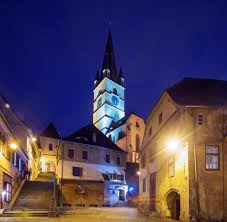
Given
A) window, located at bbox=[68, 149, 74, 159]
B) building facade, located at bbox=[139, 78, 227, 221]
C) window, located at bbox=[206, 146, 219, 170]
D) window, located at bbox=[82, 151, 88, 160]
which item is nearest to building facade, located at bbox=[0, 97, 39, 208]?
building facade, located at bbox=[139, 78, 227, 221]

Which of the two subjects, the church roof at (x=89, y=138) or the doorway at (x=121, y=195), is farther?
the church roof at (x=89, y=138)

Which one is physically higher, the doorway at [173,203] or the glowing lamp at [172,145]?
the glowing lamp at [172,145]

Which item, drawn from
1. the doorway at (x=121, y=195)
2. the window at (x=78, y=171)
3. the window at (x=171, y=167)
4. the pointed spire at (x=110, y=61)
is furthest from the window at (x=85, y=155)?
the pointed spire at (x=110, y=61)

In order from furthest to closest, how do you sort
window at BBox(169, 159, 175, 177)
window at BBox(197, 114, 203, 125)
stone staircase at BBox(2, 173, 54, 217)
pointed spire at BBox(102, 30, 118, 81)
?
pointed spire at BBox(102, 30, 118, 81), stone staircase at BBox(2, 173, 54, 217), window at BBox(169, 159, 175, 177), window at BBox(197, 114, 203, 125)

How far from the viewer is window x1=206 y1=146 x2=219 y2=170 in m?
21.0

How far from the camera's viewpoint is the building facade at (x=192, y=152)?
67.2 feet

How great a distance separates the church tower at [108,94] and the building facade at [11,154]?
209 feet

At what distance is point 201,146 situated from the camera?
2122cm

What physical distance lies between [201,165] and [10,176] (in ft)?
56.8

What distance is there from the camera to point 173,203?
25297 mm

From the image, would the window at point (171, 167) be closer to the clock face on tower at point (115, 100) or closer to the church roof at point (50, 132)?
the church roof at point (50, 132)

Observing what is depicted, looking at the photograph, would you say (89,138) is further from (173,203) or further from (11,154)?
(173,203)

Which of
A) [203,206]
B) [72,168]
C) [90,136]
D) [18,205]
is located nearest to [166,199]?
[203,206]

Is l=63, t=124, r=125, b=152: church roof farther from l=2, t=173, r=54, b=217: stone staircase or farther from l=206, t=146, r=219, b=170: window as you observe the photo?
l=206, t=146, r=219, b=170: window
